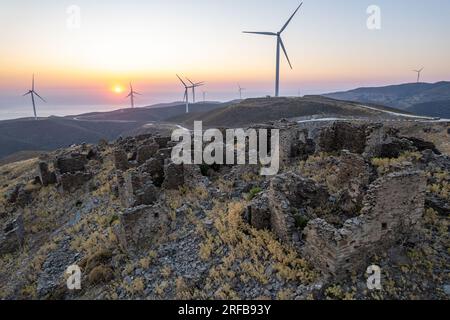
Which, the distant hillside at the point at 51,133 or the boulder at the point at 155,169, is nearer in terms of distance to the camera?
the boulder at the point at 155,169

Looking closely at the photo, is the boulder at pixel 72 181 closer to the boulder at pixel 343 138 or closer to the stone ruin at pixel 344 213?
the stone ruin at pixel 344 213

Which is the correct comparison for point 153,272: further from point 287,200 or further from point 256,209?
point 287,200

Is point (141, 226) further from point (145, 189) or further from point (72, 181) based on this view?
point (72, 181)

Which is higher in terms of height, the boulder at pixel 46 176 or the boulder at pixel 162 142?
the boulder at pixel 162 142

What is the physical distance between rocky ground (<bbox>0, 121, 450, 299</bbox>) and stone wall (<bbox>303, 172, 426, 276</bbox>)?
6 centimetres

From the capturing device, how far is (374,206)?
38.0 ft

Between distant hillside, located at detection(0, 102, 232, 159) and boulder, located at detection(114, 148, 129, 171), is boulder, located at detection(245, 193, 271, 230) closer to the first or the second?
boulder, located at detection(114, 148, 129, 171)

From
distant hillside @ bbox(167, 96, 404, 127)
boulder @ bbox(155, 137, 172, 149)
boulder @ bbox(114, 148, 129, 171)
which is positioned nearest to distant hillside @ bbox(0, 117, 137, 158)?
distant hillside @ bbox(167, 96, 404, 127)

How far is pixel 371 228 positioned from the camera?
11.6 m

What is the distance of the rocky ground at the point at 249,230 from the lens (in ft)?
38.3

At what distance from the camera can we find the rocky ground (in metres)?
11.7

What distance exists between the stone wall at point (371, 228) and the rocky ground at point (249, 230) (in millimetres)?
57

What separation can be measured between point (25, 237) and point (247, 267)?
2080 centimetres

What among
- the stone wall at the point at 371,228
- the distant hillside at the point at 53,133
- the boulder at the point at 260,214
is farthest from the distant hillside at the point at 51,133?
the stone wall at the point at 371,228
